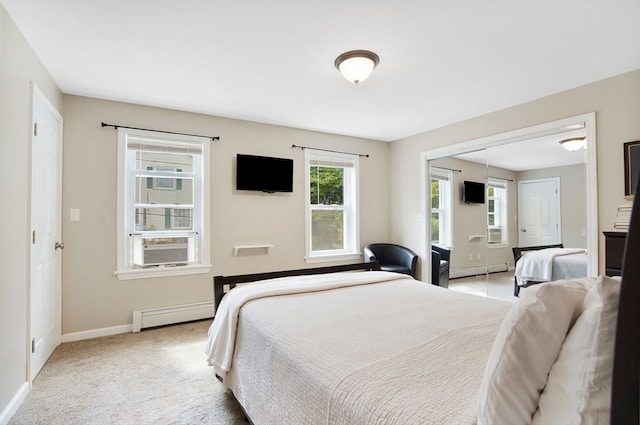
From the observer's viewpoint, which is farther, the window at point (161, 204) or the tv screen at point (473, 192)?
the tv screen at point (473, 192)

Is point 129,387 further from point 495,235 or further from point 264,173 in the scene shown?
point 495,235

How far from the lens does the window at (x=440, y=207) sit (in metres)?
4.55

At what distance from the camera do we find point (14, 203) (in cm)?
206

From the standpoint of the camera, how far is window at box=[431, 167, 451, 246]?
4.55 metres

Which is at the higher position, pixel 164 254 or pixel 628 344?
pixel 628 344

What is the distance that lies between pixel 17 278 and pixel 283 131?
3087 mm

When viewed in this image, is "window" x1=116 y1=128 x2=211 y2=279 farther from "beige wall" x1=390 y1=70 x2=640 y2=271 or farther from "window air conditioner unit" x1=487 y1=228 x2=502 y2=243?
"window air conditioner unit" x1=487 y1=228 x2=502 y2=243

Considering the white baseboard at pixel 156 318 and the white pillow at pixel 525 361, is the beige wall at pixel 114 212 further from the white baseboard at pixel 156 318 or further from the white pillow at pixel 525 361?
the white pillow at pixel 525 361

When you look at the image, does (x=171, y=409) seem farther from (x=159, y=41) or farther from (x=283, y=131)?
(x=283, y=131)

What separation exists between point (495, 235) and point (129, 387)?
13.1ft

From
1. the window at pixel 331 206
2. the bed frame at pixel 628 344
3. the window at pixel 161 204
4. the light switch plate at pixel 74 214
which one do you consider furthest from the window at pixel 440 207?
the light switch plate at pixel 74 214

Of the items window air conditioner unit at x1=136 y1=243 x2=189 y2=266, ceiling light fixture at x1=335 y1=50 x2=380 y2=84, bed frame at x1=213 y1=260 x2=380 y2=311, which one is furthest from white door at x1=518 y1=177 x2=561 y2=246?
window air conditioner unit at x1=136 y1=243 x2=189 y2=266

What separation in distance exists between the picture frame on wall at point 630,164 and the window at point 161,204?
4017 millimetres

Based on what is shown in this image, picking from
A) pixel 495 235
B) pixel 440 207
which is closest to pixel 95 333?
pixel 440 207
